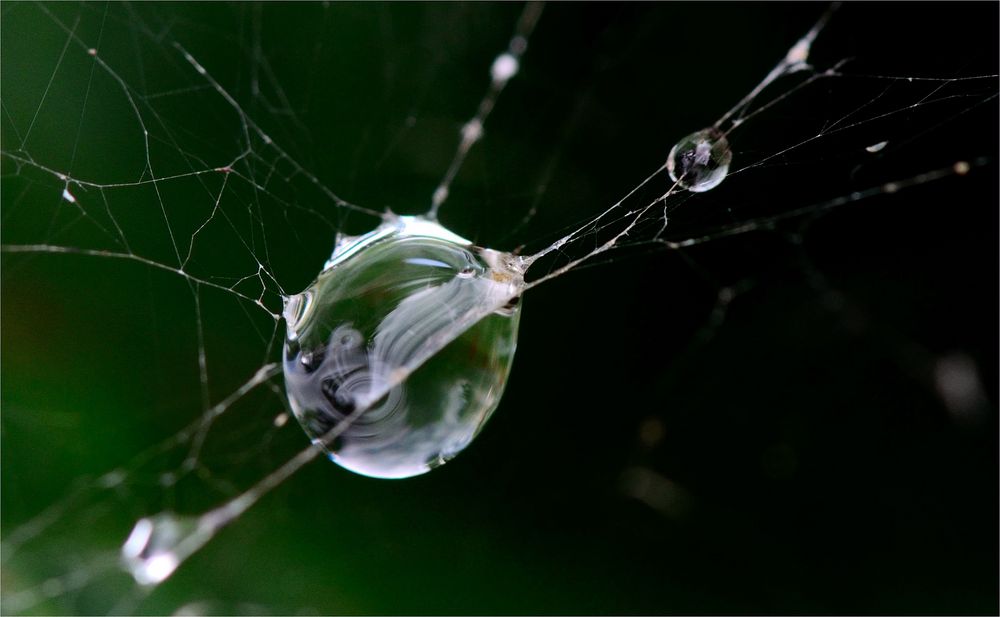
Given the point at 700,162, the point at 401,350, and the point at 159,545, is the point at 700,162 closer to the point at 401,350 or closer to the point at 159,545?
the point at 401,350

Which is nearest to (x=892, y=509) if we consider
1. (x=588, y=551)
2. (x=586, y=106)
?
(x=588, y=551)

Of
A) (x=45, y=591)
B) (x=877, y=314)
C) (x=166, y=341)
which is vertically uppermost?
(x=877, y=314)

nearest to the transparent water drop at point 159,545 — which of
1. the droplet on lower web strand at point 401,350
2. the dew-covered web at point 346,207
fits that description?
the dew-covered web at point 346,207

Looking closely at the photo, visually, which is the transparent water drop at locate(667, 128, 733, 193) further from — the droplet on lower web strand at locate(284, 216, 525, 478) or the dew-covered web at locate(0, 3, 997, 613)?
the droplet on lower web strand at locate(284, 216, 525, 478)

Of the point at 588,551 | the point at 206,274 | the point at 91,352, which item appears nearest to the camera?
the point at 206,274

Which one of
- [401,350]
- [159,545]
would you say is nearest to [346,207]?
[401,350]

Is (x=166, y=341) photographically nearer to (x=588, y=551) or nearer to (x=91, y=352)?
(x=91, y=352)
